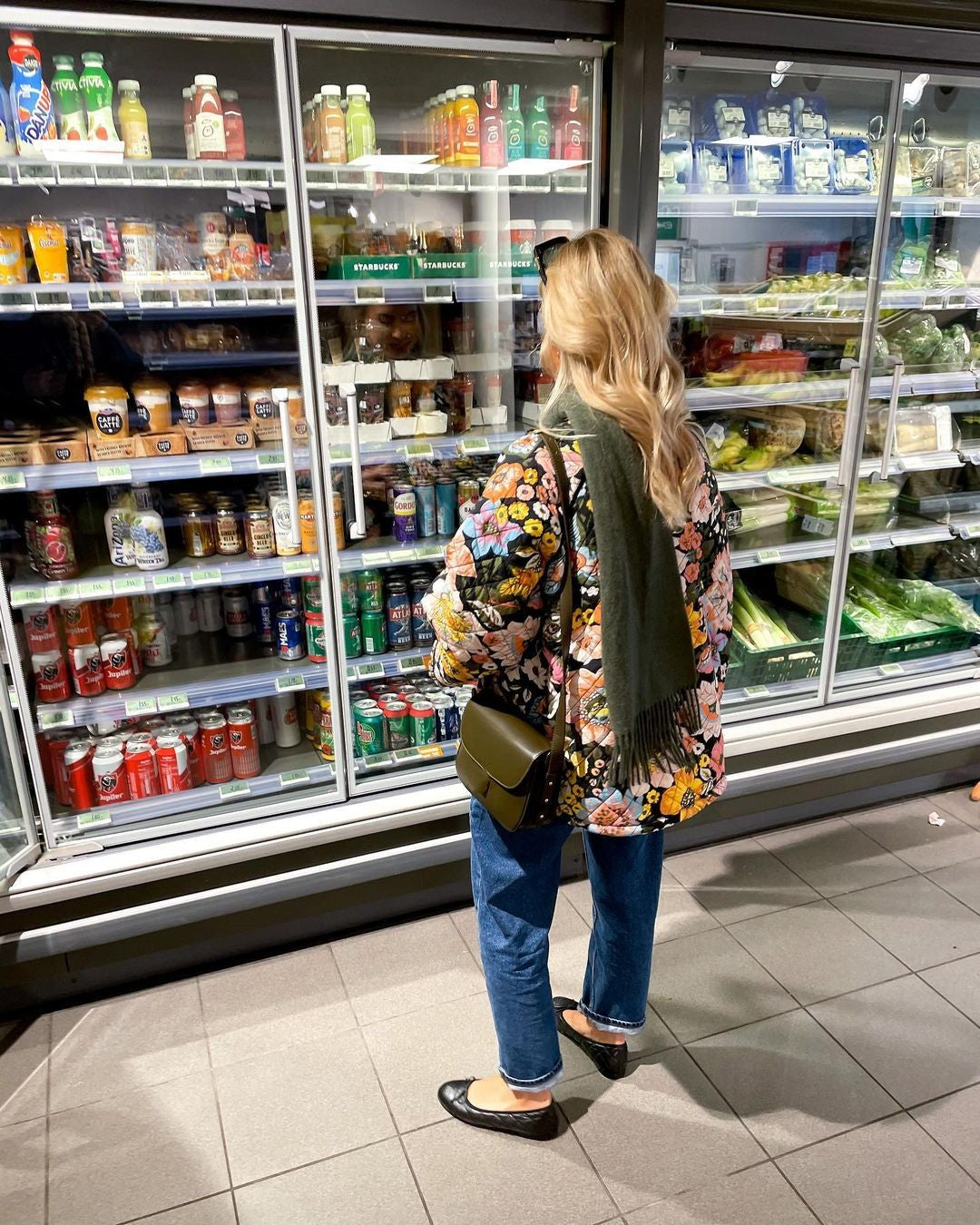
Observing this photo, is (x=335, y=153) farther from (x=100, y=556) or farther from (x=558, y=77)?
(x=100, y=556)

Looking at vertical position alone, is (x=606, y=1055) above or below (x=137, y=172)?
below

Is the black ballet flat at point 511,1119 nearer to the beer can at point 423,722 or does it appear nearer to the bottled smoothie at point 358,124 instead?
the beer can at point 423,722

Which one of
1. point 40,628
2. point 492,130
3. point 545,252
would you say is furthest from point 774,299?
point 40,628

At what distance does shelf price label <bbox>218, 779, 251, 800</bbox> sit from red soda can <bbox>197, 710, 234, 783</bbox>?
45 mm

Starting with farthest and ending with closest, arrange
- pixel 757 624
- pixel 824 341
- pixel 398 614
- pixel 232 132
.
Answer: pixel 757 624 → pixel 824 341 → pixel 398 614 → pixel 232 132

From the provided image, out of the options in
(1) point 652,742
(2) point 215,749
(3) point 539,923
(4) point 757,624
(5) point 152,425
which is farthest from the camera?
(4) point 757,624

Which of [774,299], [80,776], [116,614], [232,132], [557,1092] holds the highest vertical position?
[232,132]

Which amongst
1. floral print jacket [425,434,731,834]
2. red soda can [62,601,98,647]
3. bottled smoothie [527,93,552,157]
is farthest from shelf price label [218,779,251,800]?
bottled smoothie [527,93,552,157]

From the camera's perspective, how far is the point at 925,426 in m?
Answer: 3.00

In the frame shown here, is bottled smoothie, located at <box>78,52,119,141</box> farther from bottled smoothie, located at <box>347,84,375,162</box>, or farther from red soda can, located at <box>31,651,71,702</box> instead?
red soda can, located at <box>31,651,71,702</box>

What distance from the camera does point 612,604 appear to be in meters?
1.43

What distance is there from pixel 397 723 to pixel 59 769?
886mm

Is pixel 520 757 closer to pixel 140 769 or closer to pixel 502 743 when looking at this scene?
pixel 502 743

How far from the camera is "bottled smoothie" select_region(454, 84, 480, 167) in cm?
223
